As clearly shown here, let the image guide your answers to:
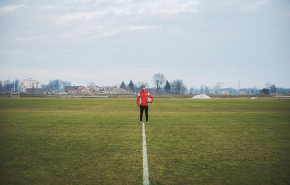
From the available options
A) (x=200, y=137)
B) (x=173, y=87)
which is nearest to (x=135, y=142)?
(x=200, y=137)

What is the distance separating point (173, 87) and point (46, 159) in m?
156

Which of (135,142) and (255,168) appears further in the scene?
(135,142)

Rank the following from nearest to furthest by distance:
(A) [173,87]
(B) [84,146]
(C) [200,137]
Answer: (B) [84,146] → (C) [200,137] → (A) [173,87]

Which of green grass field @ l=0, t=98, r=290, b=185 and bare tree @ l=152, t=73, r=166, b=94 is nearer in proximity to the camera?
green grass field @ l=0, t=98, r=290, b=185

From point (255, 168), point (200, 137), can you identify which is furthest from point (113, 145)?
point (255, 168)

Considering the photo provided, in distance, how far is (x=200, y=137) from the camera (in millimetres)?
9820

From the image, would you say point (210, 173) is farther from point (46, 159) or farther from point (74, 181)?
point (46, 159)

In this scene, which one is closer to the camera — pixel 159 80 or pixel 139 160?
pixel 139 160

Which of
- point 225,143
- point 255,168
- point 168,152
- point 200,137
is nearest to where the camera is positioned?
point 255,168

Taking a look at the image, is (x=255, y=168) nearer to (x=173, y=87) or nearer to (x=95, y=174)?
(x=95, y=174)

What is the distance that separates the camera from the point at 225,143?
8617mm

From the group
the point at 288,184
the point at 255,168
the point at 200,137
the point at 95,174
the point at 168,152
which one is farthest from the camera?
the point at 200,137

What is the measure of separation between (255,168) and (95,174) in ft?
12.3

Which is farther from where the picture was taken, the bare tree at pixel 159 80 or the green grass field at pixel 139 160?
the bare tree at pixel 159 80
